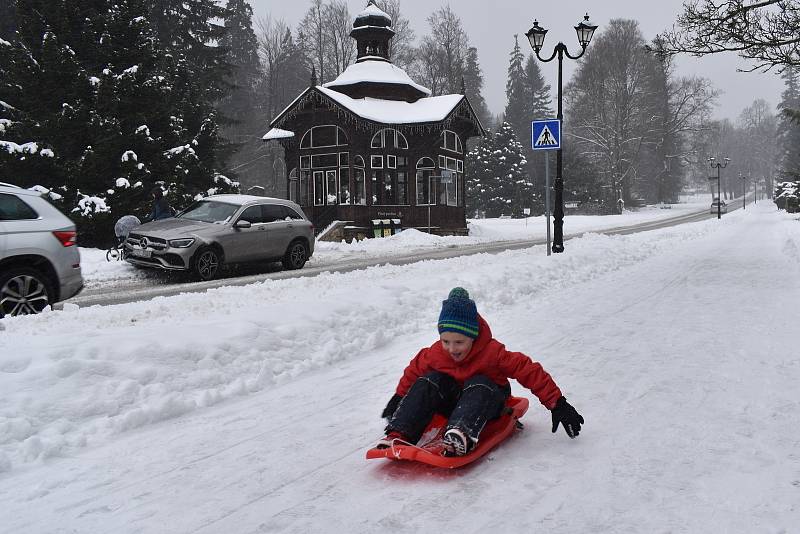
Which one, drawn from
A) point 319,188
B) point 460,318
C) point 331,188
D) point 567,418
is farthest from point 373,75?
point 567,418

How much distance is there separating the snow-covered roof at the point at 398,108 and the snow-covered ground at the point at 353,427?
71.8 ft

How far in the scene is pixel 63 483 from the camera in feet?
10.7

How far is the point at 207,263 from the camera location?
496 inches

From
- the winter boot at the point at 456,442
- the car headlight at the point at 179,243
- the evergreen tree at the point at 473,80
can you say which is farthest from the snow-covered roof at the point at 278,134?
the evergreen tree at the point at 473,80

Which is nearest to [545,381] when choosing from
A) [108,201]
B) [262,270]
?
[262,270]

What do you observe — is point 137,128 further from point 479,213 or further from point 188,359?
point 479,213

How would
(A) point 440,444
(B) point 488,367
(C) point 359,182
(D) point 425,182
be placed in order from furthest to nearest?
(D) point 425,182 < (C) point 359,182 < (B) point 488,367 < (A) point 440,444

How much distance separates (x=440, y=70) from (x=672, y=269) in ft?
154

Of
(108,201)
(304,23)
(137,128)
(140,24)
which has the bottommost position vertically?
(108,201)

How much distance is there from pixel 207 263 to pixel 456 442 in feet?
34.1

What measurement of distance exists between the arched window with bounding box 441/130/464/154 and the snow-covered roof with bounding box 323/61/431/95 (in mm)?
2874

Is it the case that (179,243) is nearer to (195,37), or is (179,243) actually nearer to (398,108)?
(398,108)

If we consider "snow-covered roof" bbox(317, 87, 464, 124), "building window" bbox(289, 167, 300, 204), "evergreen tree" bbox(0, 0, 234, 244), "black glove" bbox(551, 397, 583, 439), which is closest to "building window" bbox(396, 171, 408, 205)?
"snow-covered roof" bbox(317, 87, 464, 124)

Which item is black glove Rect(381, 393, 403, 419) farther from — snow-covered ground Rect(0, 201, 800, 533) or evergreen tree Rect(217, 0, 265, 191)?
evergreen tree Rect(217, 0, 265, 191)
